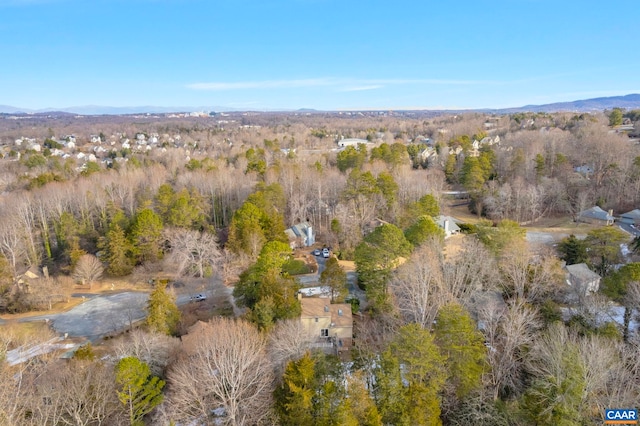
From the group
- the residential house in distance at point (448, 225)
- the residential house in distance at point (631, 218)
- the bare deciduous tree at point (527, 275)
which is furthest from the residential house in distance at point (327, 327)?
the residential house in distance at point (631, 218)

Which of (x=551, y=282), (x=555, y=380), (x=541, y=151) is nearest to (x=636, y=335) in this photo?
(x=551, y=282)

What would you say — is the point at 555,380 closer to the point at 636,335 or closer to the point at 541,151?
the point at 636,335

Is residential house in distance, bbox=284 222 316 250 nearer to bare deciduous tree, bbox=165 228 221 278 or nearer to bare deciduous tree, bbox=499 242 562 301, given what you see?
bare deciduous tree, bbox=165 228 221 278

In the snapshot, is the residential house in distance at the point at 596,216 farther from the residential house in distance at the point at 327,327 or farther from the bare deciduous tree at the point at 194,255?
the bare deciduous tree at the point at 194,255

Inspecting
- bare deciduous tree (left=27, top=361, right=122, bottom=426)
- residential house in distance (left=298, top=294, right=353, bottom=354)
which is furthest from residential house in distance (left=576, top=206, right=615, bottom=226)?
bare deciduous tree (left=27, top=361, right=122, bottom=426)

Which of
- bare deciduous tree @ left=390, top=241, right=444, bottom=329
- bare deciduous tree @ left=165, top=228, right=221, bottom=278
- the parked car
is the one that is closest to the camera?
bare deciduous tree @ left=390, top=241, right=444, bottom=329

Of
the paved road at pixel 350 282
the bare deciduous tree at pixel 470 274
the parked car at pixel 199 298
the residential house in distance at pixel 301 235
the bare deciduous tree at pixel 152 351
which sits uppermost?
the bare deciduous tree at pixel 470 274

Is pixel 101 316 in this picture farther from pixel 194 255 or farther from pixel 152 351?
pixel 152 351
